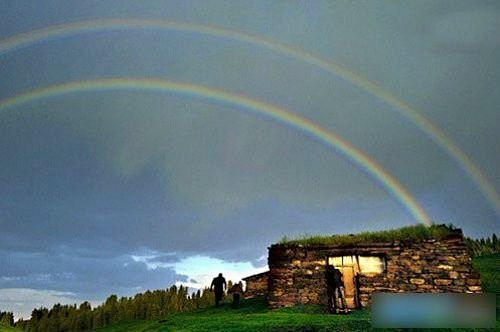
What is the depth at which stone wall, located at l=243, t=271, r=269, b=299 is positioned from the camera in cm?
3391

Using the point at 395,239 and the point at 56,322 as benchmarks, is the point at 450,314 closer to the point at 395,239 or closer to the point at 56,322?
the point at 395,239

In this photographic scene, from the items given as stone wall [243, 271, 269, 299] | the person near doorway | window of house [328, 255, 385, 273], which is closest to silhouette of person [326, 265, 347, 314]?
window of house [328, 255, 385, 273]

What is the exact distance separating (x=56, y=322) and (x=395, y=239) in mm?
29544

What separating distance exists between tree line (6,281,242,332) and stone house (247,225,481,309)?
10114 millimetres

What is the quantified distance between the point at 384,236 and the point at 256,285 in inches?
619

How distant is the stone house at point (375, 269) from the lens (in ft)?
66.0

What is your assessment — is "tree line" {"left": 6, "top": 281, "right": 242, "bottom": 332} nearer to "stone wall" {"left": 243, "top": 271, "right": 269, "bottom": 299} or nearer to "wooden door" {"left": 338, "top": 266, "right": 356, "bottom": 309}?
"stone wall" {"left": 243, "top": 271, "right": 269, "bottom": 299}

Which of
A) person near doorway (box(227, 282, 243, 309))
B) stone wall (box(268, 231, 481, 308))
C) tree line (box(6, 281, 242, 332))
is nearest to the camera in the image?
stone wall (box(268, 231, 481, 308))

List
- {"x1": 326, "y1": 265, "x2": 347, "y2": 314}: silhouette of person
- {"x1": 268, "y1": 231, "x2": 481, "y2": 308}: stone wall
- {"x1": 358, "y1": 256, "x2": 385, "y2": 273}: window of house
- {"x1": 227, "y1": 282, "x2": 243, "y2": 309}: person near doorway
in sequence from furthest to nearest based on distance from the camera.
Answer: {"x1": 227, "y1": 282, "x2": 243, "y2": 309}: person near doorway → {"x1": 358, "y1": 256, "x2": 385, "y2": 273}: window of house → {"x1": 268, "y1": 231, "x2": 481, "y2": 308}: stone wall → {"x1": 326, "y1": 265, "x2": 347, "y2": 314}: silhouette of person

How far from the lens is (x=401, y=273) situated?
2048cm

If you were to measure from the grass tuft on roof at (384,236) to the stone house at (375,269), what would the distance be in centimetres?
12

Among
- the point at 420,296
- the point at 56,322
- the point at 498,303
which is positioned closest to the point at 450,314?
the point at 420,296

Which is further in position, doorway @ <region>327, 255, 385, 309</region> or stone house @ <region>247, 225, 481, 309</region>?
doorway @ <region>327, 255, 385, 309</region>

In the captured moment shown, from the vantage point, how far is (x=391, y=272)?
2059 centimetres
